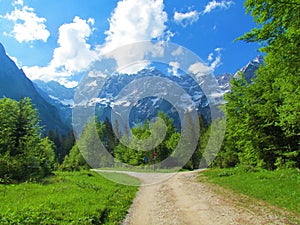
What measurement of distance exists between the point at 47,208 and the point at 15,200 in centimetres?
285

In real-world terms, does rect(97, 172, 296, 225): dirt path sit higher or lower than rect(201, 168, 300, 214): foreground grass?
lower

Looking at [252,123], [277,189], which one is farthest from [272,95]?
[277,189]

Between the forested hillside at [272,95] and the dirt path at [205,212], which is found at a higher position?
the forested hillside at [272,95]

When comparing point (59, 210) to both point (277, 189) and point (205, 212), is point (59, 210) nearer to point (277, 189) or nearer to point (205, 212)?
point (205, 212)

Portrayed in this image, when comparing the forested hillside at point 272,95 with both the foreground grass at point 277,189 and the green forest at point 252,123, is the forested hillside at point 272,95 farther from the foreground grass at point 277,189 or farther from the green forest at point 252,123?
the foreground grass at point 277,189

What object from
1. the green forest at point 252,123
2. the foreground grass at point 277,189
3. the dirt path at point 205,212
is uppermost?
the green forest at point 252,123

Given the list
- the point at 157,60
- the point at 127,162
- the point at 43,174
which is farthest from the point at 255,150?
the point at 127,162

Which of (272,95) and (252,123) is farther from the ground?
(272,95)

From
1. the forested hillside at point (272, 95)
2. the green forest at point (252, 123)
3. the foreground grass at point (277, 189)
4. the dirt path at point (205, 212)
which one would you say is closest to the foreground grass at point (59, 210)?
the green forest at point (252, 123)

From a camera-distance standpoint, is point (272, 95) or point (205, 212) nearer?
point (205, 212)

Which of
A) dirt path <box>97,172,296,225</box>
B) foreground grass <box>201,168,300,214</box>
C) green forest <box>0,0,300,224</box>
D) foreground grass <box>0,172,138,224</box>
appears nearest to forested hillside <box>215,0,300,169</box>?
green forest <box>0,0,300,224</box>

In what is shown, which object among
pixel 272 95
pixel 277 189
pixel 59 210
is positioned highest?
pixel 272 95

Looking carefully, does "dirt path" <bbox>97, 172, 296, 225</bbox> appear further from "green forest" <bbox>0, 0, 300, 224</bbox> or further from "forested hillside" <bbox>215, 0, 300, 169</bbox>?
"forested hillside" <bbox>215, 0, 300, 169</bbox>

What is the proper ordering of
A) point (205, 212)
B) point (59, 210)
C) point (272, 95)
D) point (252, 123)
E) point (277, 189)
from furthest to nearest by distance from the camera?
1. point (252, 123)
2. point (272, 95)
3. point (277, 189)
4. point (205, 212)
5. point (59, 210)
